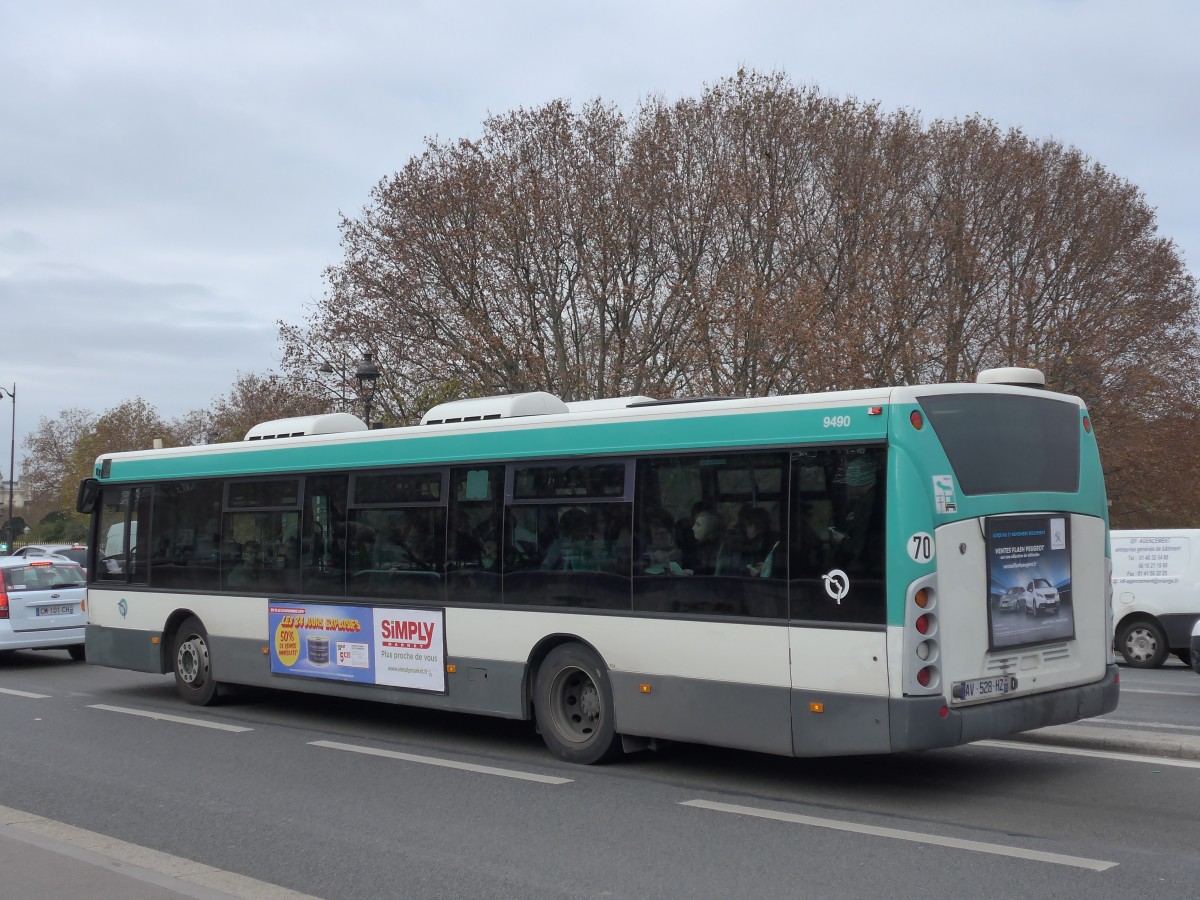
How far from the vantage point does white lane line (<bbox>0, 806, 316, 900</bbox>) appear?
5957mm

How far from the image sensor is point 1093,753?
9367 mm

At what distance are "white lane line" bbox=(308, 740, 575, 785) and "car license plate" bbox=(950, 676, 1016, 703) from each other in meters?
2.69

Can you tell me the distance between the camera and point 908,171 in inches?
1330

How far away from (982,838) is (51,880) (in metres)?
4.69

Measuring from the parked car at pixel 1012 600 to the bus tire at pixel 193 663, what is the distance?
8.19m

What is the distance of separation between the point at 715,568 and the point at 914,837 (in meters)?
2.31

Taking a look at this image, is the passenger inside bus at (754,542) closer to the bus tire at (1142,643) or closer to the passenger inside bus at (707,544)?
the passenger inside bus at (707,544)

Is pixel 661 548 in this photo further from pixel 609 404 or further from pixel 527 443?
pixel 609 404

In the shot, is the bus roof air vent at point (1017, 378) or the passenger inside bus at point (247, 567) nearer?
the bus roof air vent at point (1017, 378)

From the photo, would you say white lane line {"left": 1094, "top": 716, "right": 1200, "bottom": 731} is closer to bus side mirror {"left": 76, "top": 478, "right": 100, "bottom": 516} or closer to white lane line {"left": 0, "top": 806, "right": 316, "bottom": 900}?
white lane line {"left": 0, "top": 806, "right": 316, "bottom": 900}

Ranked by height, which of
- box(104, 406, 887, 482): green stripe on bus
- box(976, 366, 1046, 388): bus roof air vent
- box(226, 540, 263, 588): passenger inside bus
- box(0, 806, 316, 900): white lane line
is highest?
box(976, 366, 1046, 388): bus roof air vent

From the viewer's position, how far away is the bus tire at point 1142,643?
58.7 ft

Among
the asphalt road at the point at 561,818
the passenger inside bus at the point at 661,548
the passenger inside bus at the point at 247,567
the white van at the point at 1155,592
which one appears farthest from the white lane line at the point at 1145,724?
the passenger inside bus at the point at 247,567

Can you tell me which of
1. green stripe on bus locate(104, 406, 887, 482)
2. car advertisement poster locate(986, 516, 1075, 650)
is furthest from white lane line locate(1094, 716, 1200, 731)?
green stripe on bus locate(104, 406, 887, 482)
